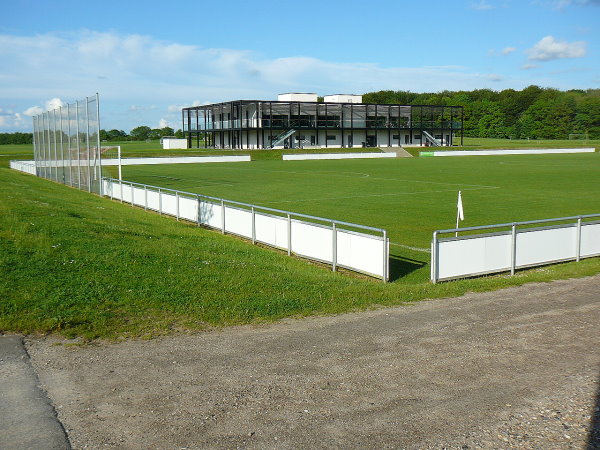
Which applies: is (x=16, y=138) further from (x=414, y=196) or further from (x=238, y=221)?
(x=238, y=221)

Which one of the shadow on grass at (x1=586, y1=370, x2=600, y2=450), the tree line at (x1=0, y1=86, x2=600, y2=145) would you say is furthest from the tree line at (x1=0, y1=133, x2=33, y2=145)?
the shadow on grass at (x1=586, y1=370, x2=600, y2=450)

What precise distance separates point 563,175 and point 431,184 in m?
12.4

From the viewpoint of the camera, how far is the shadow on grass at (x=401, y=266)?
1361 centimetres

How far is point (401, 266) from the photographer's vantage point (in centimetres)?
1452

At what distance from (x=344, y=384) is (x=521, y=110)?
167 meters

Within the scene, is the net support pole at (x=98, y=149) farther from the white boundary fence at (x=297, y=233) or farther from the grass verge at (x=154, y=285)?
the grass verge at (x=154, y=285)

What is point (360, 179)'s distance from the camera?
42.8 metres

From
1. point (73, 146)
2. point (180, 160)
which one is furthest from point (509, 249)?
point (180, 160)

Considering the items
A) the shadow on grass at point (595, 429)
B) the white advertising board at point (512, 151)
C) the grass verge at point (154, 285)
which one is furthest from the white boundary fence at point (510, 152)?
the shadow on grass at point (595, 429)

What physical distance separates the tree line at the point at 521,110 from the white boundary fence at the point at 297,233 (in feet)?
452

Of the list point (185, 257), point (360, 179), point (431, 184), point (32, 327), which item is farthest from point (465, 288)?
point (360, 179)

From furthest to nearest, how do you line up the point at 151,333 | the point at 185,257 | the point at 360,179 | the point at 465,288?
the point at 360,179 < the point at 185,257 < the point at 465,288 < the point at 151,333

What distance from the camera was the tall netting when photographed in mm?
33656

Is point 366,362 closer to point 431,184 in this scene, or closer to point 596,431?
point 596,431
